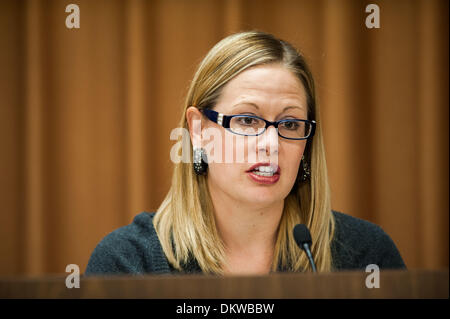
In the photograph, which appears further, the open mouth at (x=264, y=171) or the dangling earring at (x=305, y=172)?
the dangling earring at (x=305, y=172)

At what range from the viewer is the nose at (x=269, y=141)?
0.87 meters

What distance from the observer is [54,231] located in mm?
1555

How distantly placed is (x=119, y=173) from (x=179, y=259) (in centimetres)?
72

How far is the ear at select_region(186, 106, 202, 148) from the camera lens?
97cm

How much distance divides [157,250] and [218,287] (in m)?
0.54

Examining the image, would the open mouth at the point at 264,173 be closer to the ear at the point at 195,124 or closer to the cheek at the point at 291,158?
the cheek at the point at 291,158

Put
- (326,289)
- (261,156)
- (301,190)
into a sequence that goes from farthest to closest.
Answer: (301,190), (261,156), (326,289)

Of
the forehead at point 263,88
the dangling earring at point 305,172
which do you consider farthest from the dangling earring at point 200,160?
the dangling earring at point 305,172

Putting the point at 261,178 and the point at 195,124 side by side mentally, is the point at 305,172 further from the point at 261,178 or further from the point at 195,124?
the point at 195,124

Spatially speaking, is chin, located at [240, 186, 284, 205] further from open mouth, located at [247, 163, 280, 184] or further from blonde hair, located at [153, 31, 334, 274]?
blonde hair, located at [153, 31, 334, 274]

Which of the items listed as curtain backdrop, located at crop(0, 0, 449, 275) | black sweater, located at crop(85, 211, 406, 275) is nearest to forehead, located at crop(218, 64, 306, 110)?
black sweater, located at crop(85, 211, 406, 275)

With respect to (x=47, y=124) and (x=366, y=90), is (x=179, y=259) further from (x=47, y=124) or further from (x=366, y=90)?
(x=366, y=90)
